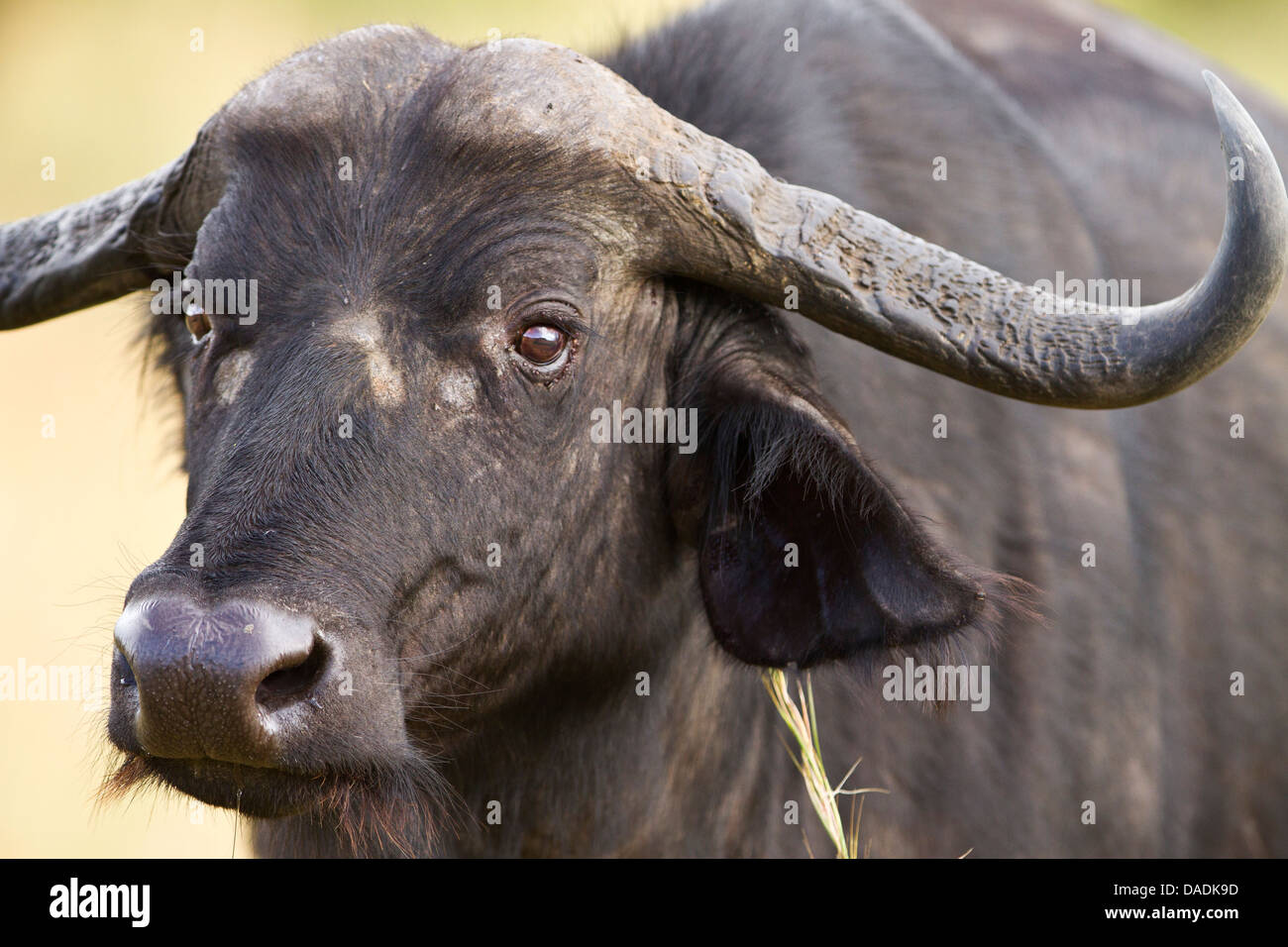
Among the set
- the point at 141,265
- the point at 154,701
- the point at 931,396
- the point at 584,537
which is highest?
the point at 141,265

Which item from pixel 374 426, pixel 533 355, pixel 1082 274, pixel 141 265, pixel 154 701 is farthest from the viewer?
pixel 1082 274

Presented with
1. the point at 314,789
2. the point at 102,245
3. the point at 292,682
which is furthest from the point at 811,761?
the point at 102,245

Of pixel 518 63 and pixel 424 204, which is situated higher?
pixel 518 63

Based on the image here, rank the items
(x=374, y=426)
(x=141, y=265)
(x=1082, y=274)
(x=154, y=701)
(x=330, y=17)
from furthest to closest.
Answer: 1. (x=330, y=17)
2. (x=1082, y=274)
3. (x=141, y=265)
4. (x=374, y=426)
5. (x=154, y=701)

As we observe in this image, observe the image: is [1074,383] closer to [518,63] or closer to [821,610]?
[821,610]

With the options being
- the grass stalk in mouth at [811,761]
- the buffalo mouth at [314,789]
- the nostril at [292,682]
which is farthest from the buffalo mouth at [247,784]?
the grass stalk in mouth at [811,761]

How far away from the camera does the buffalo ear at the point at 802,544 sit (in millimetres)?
3043

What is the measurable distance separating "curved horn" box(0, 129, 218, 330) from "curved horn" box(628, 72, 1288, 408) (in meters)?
1.27

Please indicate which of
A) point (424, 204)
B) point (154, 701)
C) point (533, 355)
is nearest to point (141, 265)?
point (424, 204)

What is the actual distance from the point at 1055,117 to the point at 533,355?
3083 mm

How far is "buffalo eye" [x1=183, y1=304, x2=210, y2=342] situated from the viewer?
313 centimetres

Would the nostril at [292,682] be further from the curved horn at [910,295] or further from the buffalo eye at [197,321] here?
the curved horn at [910,295]

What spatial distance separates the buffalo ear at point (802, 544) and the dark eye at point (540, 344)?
497mm

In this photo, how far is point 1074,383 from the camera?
2.90 meters
